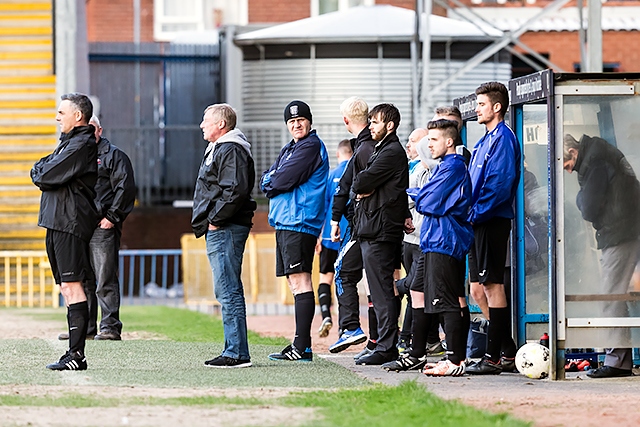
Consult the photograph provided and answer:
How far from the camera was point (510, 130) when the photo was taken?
30.7ft

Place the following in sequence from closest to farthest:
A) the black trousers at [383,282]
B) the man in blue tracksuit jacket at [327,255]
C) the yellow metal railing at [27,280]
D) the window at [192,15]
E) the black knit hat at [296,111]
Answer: the black trousers at [383,282], the black knit hat at [296,111], the man in blue tracksuit jacket at [327,255], the yellow metal railing at [27,280], the window at [192,15]

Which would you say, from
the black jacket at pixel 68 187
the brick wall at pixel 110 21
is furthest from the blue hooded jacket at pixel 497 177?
the brick wall at pixel 110 21

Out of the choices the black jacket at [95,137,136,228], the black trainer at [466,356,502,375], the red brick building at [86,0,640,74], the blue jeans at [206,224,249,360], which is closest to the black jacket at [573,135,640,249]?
the black trainer at [466,356,502,375]

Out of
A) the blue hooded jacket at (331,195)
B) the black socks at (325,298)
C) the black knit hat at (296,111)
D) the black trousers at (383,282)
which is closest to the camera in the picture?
the black trousers at (383,282)

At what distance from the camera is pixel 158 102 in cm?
2809

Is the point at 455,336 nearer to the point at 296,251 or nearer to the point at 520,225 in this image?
the point at 520,225

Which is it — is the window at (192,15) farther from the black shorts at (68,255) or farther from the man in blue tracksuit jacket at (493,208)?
the black shorts at (68,255)

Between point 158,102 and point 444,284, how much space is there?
19.7m

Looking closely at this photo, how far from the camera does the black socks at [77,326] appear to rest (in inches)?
365

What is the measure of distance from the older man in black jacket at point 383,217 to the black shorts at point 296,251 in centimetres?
41

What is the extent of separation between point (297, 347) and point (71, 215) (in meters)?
2.21

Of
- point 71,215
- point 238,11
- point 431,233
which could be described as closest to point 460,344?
point 431,233

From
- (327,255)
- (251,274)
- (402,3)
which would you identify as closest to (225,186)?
(327,255)

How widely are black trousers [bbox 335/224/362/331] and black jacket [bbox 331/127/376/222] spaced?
0.36m
